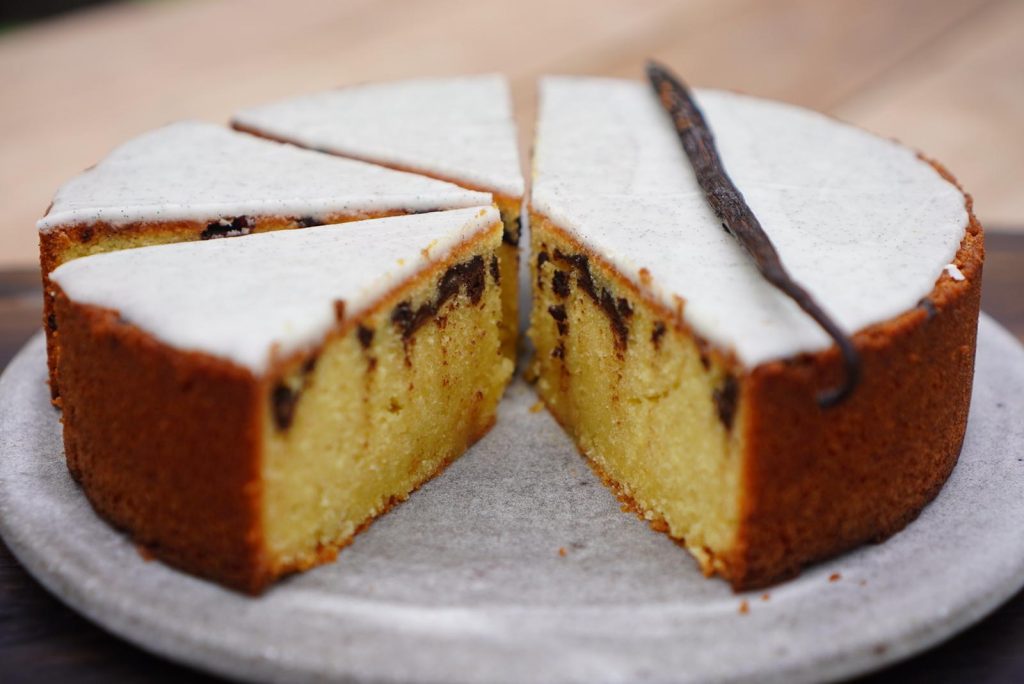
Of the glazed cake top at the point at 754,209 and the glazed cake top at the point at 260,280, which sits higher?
the glazed cake top at the point at 260,280

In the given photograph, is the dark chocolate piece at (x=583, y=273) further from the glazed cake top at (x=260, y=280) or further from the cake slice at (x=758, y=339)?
the glazed cake top at (x=260, y=280)

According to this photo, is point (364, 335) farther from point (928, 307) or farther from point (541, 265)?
point (928, 307)

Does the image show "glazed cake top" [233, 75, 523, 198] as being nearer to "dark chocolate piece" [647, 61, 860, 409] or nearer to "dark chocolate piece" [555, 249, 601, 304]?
"dark chocolate piece" [555, 249, 601, 304]

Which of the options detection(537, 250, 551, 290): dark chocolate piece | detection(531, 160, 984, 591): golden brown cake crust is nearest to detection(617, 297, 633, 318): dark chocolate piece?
detection(531, 160, 984, 591): golden brown cake crust

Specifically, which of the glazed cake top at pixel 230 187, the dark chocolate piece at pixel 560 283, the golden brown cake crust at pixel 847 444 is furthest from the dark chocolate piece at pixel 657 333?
the glazed cake top at pixel 230 187

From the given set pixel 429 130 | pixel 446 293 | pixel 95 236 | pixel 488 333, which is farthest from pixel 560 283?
pixel 95 236
